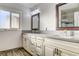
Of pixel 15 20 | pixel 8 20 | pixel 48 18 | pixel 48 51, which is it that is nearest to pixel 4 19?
pixel 8 20

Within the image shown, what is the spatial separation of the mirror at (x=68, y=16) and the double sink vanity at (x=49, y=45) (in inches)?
8.4

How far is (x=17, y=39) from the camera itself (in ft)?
4.57

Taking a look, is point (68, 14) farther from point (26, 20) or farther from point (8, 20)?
point (8, 20)

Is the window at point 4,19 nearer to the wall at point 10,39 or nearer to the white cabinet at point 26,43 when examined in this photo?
the wall at point 10,39

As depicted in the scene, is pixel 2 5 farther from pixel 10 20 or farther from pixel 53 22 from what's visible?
pixel 53 22

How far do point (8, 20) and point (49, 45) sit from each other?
2.50 feet

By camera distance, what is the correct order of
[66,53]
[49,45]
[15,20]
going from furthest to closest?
[15,20]
[49,45]
[66,53]

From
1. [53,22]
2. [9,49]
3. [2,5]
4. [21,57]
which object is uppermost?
[2,5]

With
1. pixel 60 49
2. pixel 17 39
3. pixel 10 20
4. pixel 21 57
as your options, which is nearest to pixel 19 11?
pixel 10 20

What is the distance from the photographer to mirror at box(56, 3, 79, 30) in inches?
49.6

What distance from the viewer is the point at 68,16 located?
4.36ft

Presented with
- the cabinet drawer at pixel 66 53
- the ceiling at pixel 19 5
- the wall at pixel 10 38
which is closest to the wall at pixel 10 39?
the wall at pixel 10 38

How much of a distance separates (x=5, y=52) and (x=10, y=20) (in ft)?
1.67

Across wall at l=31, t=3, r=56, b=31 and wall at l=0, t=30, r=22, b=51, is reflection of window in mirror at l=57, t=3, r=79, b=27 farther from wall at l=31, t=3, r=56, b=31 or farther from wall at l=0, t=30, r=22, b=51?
wall at l=0, t=30, r=22, b=51
